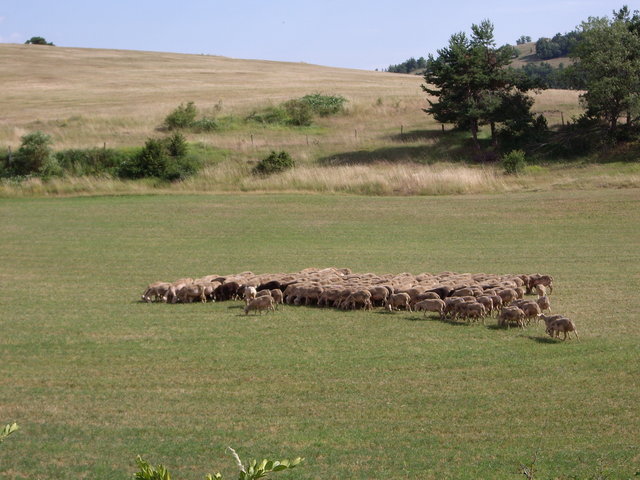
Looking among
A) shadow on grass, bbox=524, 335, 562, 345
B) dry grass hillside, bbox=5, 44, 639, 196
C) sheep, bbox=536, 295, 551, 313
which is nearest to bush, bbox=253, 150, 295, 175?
dry grass hillside, bbox=5, 44, 639, 196

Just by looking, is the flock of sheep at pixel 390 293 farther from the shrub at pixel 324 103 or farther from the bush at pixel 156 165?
the shrub at pixel 324 103

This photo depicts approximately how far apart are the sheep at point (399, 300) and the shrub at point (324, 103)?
2074 inches

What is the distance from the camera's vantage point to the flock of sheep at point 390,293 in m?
19.2

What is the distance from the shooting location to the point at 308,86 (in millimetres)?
89875

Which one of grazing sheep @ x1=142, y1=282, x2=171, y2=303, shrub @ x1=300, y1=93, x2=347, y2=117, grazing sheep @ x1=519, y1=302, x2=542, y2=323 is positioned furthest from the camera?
shrub @ x1=300, y1=93, x2=347, y2=117

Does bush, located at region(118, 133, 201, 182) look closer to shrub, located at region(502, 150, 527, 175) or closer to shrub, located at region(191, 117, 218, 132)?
shrub, located at region(191, 117, 218, 132)

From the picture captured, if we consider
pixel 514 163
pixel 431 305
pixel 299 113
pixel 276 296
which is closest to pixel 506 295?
pixel 431 305

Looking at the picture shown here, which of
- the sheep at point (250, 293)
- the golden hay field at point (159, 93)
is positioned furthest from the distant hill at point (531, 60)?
the sheep at point (250, 293)

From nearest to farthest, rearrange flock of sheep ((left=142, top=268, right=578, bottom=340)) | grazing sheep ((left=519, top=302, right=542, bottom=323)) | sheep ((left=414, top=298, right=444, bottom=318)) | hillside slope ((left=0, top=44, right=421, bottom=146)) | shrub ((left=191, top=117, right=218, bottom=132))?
grazing sheep ((left=519, top=302, right=542, bottom=323)) < flock of sheep ((left=142, top=268, right=578, bottom=340)) < sheep ((left=414, top=298, right=444, bottom=318)) < shrub ((left=191, top=117, right=218, bottom=132)) < hillside slope ((left=0, top=44, right=421, bottom=146))

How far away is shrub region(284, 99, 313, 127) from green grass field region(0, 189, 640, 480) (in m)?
39.4

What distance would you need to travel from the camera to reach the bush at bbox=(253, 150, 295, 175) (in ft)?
170

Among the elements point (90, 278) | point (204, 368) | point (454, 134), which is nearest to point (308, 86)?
point (454, 134)

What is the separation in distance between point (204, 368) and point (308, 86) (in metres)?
76.6

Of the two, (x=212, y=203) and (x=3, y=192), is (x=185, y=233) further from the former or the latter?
(x=3, y=192)
